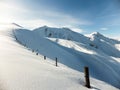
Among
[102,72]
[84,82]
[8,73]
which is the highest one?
[8,73]

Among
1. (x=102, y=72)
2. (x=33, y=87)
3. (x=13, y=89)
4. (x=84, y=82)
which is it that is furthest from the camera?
(x=102, y=72)

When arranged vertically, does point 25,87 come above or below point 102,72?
above

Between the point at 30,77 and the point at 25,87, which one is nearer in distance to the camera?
the point at 25,87

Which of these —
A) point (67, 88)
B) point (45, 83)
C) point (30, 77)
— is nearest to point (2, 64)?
point (30, 77)

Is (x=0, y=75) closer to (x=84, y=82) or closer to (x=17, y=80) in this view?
(x=17, y=80)

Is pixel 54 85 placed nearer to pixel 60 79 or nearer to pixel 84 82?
pixel 60 79

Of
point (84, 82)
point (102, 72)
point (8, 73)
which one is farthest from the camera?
point (102, 72)

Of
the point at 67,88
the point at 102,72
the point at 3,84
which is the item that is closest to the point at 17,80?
the point at 3,84

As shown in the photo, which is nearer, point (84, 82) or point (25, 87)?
point (25, 87)

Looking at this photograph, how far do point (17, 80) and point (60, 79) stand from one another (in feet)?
7.46

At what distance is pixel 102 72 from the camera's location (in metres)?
71.0

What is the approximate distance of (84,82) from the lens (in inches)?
385

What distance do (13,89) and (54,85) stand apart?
75.3 inches

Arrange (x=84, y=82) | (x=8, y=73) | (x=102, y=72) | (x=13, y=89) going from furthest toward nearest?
(x=102, y=72), (x=84, y=82), (x=8, y=73), (x=13, y=89)
